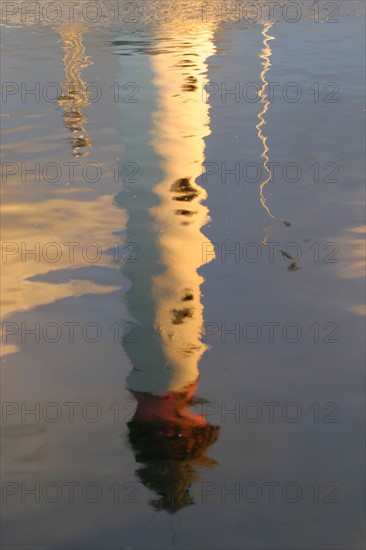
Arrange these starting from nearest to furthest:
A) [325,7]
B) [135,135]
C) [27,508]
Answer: [27,508] → [135,135] → [325,7]

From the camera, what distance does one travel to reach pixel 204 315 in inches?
243

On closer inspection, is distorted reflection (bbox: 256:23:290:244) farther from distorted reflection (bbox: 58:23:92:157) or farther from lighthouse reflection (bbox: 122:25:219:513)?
distorted reflection (bbox: 58:23:92:157)

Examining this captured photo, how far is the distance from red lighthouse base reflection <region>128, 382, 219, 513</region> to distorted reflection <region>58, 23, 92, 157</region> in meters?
4.92

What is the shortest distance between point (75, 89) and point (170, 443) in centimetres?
866

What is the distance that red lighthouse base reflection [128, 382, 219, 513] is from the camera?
4.47m

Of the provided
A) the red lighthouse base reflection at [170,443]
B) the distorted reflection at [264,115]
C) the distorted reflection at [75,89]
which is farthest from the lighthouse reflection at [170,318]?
the distorted reflection at [75,89]

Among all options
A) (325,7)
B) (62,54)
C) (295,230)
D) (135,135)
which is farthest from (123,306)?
(325,7)

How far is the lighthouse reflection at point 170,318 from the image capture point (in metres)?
4.67

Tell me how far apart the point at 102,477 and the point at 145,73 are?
943 centimetres

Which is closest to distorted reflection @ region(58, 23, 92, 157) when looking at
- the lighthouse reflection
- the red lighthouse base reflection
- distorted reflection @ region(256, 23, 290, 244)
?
the lighthouse reflection

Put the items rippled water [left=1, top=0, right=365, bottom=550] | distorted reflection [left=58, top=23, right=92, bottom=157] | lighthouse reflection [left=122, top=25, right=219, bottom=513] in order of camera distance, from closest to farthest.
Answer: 1. rippled water [left=1, top=0, right=365, bottom=550]
2. lighthouse reflection [left=122, top=25, right=219, bottom=513]
3. distorted reflection [left=58, top=23, right=92, bottom=157]

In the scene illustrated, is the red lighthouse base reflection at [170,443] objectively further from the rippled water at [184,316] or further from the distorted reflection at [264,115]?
the distorted reflection at [264,115]

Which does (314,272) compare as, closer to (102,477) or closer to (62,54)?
(102,477)

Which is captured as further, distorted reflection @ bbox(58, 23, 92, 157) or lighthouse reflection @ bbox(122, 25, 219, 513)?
distorted reflection @ bbox(58, 23, 92, 157)
